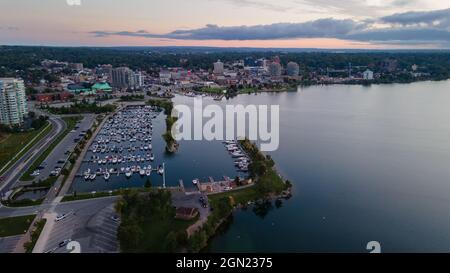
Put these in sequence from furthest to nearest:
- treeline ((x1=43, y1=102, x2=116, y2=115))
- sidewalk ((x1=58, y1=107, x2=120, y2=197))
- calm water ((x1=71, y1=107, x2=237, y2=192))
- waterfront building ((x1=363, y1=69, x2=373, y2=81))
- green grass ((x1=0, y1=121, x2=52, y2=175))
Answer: waterfront building ((x1=363, y1=69, x2=373, y2=81))
treeline ((x1=43, y1=102, x2=116, y2=115))
green grass ((x1=0, y1=121, x2=52, y2=175))
calm water ((x1=71, y1=107, x2=237, y2=192))
sidewalk ((x1=58, y1=107, x2=120, y2=197))

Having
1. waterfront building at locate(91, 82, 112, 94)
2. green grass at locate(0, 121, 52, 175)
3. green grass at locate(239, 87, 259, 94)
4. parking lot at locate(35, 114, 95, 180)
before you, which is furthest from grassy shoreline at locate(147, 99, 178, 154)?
green grass at locate(239, 87, 259, 94)

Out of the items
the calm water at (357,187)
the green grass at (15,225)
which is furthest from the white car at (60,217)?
the calm water at (357,187)

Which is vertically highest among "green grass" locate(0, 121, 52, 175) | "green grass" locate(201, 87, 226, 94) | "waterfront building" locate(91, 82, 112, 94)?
"waterfront building" locate(91, 82, 112, 94)

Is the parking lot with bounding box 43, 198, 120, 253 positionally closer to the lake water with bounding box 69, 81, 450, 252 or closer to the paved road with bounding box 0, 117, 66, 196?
the lake water with bounding box 69, 81, 450, 252

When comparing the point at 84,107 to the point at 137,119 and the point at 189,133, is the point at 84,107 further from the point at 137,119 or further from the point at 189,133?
the point at 189,133

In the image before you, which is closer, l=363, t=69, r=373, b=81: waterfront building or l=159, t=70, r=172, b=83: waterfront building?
l=159, t=70, r=172, b=83: waterfront building

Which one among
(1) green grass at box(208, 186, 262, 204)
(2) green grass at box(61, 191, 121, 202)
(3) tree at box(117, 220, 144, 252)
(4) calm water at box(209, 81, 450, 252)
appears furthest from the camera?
(1) green grass at box(208, 186, 262, 204)

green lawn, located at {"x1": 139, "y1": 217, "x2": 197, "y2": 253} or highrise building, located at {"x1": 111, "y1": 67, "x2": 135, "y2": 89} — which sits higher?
highrise building, located at {"x1": 111, "y1": 67, "x2": 135, "y2": 89}
